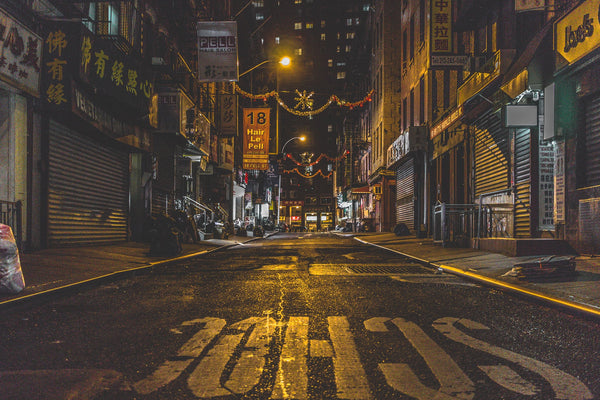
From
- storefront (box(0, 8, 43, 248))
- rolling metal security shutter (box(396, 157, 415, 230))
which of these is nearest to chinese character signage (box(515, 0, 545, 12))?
storefront (box(0, 8, 43, 248))

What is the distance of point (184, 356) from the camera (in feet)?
14.0

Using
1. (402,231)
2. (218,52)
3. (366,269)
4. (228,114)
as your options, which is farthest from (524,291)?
(228,114)

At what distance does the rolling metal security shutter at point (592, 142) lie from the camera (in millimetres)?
11141

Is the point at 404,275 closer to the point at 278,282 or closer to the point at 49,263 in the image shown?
the point at 278,282

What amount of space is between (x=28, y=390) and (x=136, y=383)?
719 mm

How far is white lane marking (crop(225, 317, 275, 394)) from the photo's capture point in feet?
11.5

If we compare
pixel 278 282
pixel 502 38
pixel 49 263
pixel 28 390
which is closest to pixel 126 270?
pixel 49 263

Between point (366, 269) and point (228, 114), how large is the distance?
2243 cm

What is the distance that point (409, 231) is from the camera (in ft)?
94.3

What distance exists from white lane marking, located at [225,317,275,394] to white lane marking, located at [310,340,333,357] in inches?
16.6

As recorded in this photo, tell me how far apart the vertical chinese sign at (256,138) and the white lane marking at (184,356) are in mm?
27983

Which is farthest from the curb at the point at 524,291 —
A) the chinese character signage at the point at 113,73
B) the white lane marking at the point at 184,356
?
the chinese character signage at the point at 113,73

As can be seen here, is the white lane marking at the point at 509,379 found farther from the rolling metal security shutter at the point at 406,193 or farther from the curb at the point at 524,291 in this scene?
the rolling metal security shutter at the point at 406,193

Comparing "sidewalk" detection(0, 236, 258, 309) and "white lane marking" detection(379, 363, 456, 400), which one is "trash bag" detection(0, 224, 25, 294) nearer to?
"sidewalk" detection(0, 236, 258, 309)
